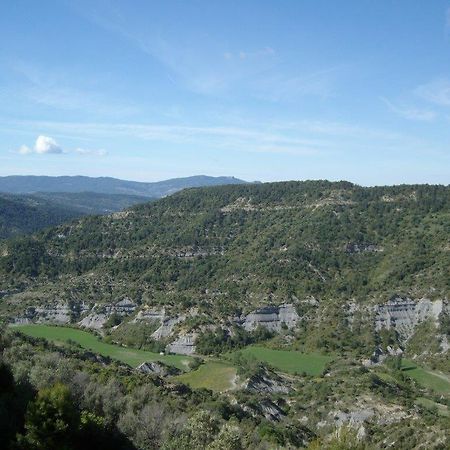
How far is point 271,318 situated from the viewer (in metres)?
102

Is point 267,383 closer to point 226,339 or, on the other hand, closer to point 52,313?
point 226,339

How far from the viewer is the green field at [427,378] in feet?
249

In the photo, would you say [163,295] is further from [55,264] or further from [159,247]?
[55,264]

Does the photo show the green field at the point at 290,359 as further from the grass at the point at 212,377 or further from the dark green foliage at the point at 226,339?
the grass at the point at 212,377

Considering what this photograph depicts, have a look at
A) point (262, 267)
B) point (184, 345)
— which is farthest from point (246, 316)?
point (262, 267)

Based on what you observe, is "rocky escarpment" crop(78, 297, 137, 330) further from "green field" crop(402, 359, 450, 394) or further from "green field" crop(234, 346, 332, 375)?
"green field" crop(402, 359, 450, 394)

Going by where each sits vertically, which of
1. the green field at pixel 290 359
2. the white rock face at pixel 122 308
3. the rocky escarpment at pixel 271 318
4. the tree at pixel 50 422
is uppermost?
the tree at pixel 50 422

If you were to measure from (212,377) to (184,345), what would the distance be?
22434mm

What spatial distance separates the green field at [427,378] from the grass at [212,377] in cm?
2801

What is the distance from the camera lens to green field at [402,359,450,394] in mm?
75938

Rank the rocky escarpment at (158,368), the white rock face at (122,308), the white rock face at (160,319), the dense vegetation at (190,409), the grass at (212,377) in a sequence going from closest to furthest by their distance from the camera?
the dense vegetation at (190,409)
the grass at (212,377)
the rocky escarpment at (158,368)
the white rock face at (160,319)
the white rock face at (122,308)

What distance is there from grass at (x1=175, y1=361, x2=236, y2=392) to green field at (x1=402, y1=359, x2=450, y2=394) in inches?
1103

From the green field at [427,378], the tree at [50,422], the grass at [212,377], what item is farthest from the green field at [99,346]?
the tree at [50,422]

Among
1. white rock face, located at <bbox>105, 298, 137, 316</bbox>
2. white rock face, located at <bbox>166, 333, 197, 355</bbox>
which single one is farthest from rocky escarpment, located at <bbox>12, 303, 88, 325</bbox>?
white rock face, located at <bbox>166, 333, 197, 355</bbox>
